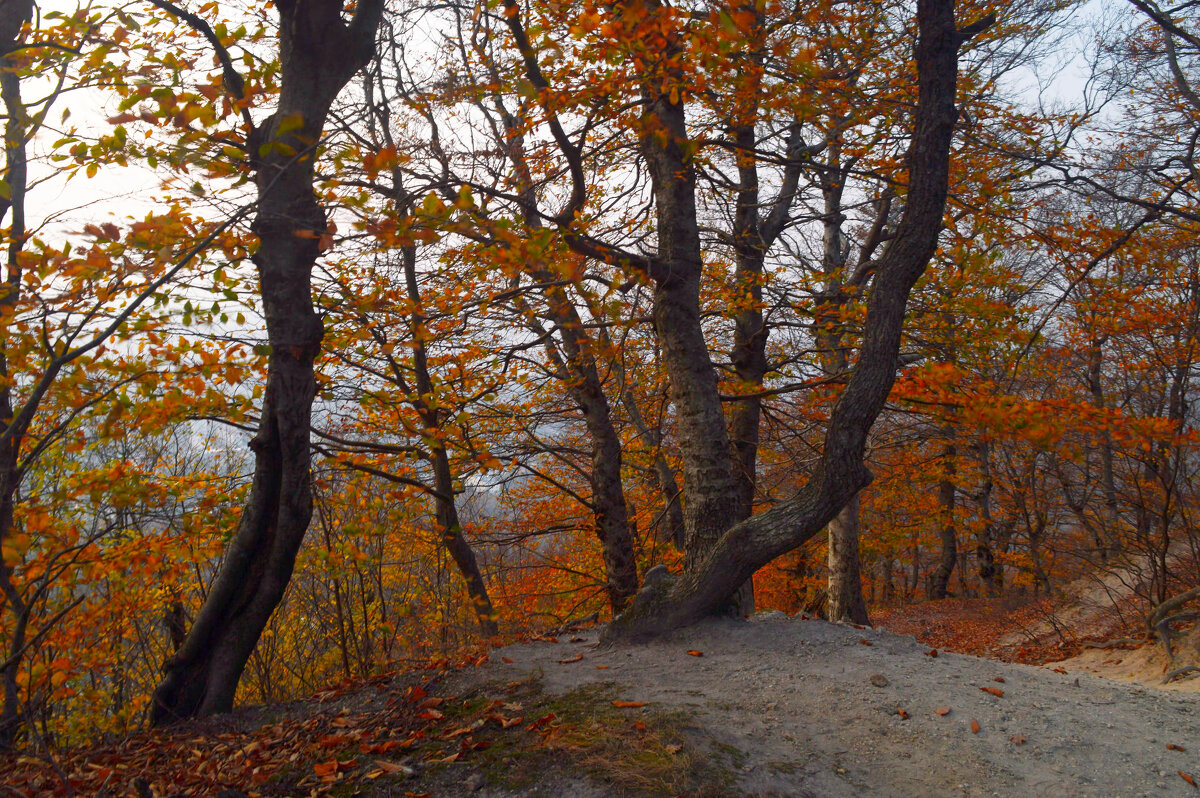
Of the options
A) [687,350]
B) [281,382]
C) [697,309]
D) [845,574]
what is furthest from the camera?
[845,574]

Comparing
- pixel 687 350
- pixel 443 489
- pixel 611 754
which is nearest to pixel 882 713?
pixel 611 754

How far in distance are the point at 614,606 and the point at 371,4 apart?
617 centimetres

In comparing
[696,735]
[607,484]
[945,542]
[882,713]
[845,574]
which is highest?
[607,484]

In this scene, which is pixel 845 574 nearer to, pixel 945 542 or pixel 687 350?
pixel 687 350

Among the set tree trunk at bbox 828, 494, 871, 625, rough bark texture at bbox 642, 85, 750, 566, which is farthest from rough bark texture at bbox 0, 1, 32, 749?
tree trunk at bbox 828, 494, 871, 625

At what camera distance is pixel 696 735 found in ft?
9.65

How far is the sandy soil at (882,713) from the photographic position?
2.80 metres

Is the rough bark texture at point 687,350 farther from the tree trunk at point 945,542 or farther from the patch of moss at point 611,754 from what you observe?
the tree trunk at point 945,542

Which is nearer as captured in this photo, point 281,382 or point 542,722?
point 542,722

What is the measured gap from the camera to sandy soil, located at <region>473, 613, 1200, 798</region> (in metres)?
2.80

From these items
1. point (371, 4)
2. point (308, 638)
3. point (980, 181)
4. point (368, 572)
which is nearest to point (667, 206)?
point (371, 4)

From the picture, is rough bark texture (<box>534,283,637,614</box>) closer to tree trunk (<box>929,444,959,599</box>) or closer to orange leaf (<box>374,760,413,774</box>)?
orange leaf (<box>374,760,413,774</box>)

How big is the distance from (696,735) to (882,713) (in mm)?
1020

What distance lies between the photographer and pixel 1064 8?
7625 millimetres
